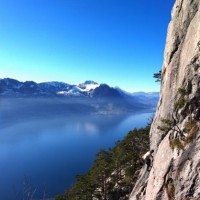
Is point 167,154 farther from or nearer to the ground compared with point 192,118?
nearer to the ground

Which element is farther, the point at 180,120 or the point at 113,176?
the point at 113,176

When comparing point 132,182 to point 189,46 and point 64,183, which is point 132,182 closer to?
point 189,46

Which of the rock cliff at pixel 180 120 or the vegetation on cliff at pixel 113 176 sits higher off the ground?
the rock cliff at pixel 180 120

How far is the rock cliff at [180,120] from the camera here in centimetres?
1917

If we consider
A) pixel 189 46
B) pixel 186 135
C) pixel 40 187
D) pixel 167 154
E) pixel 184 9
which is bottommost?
pixel 40 187

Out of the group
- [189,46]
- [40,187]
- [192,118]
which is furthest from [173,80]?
[40,187]

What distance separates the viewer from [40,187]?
6245 inches

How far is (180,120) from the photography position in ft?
79.9

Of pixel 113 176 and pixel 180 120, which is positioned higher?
pixel 180 120

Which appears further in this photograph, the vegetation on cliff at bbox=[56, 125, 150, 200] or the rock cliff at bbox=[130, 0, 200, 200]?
the vegetation on cliff at bbox=[56, 125, 150, 200]

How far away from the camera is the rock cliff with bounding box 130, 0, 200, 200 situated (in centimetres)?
1917

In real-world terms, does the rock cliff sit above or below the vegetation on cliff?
above

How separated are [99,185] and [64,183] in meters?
111

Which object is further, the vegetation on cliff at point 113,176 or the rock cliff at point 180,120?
the vegetation on cliff at point 113,176
